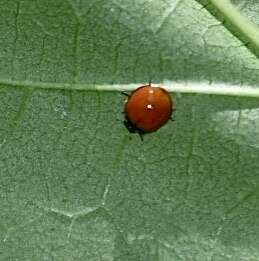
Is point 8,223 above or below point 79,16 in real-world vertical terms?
below

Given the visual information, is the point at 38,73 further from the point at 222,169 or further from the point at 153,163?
the point at 222,169

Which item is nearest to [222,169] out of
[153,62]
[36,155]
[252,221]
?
[252,221]

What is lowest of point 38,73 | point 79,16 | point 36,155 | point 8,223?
point 8,223
